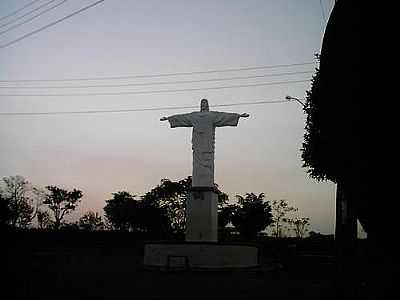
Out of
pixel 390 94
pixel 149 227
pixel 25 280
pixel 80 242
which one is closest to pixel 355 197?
pixel 390 94

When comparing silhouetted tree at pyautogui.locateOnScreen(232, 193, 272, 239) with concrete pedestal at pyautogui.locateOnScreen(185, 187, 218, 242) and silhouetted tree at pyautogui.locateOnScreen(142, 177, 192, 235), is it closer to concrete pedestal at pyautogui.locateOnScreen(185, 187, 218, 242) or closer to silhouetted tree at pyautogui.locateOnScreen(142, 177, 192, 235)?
silhouetted tree at pyautogui.locateOnScreen(142, 177, 192, 235)

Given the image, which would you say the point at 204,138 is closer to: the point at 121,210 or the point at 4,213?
the point at 4,213

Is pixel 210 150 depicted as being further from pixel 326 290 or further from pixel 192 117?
pixel 326 290

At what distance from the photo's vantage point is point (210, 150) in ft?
73.1

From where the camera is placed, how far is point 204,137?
22.4 meters

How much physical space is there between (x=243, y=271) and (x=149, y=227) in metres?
40.0

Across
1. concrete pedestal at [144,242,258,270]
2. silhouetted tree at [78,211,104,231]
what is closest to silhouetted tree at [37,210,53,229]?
silhouetted tree at [78,211,104,231]

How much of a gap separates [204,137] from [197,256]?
5.18 metres

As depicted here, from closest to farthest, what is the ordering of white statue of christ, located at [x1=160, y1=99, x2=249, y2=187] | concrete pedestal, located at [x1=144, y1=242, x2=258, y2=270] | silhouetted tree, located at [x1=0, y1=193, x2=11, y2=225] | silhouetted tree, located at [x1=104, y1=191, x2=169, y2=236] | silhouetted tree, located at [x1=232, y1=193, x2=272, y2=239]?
silhouetted tree, located at [x1=0, y1=193, x2=11, y2=225], concrete pedestal, located at [x1=144, y1=242, x2=258, y2=270], white statue of christ, located at [x1=160, y1=99, x2=249, y2=187], silhouetted tree, located at [x1=232, y1=193, x2=272, y2=239], silhouetted tree, located at [x1=104, y1=191, x2=169, y2=236]

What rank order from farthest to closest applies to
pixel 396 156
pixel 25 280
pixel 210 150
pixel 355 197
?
pixel 210 150 → pixel 25 280 → pixel 355 197 → pixel 396 156

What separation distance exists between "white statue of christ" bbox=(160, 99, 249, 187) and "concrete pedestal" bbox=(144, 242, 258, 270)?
2.82m

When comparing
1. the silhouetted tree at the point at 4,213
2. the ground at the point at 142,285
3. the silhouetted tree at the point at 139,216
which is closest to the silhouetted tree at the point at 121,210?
the silhouetted tree at the point at 139,216

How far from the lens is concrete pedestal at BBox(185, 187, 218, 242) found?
814 inches

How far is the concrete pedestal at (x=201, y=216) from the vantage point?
67.9ft
